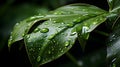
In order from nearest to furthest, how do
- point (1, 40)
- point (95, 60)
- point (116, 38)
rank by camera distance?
point (116, 38), point (95, 60), point (1, 40)

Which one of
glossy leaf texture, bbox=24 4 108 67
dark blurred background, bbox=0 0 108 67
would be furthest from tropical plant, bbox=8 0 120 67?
dark blurred background, bbox=0 0 108 67

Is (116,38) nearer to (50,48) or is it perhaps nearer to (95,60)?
(50,48)

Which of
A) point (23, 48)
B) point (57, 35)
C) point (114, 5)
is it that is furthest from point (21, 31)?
point (23, 48)

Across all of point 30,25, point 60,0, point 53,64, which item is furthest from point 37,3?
point 30,25

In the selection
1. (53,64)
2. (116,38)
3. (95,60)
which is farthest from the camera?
(53,64)

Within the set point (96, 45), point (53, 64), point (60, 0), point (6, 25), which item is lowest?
point (53, 64)

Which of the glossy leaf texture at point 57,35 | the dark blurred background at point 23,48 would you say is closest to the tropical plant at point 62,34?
the glossy leaf texture at point 57,35
